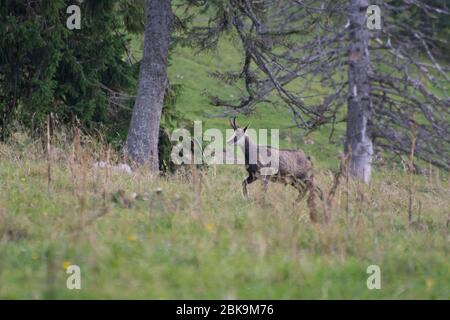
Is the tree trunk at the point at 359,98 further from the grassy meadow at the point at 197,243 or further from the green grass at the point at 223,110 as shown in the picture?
the grassy meadow at the point at 197,243

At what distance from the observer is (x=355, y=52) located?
18.6m

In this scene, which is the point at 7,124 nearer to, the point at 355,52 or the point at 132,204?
the point at 132,204

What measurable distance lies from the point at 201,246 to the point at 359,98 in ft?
42.5

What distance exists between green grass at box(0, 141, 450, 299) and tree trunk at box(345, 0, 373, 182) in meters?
9.27

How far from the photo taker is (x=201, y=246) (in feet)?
21.7

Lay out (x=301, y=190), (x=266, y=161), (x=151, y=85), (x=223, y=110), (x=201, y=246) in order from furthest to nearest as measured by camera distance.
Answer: (x=223, y=110), (x=151, y=85), (x=266, y=161), (x=301, y=190), (x=201, y=246)

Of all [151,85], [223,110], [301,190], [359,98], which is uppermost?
[223,110]

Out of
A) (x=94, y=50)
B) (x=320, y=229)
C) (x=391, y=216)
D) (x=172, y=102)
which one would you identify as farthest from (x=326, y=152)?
(x=320, y=229)

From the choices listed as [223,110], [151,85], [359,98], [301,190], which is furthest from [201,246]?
[223,110]

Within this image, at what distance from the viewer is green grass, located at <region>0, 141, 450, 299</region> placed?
582cm

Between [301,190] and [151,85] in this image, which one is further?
[151,85]

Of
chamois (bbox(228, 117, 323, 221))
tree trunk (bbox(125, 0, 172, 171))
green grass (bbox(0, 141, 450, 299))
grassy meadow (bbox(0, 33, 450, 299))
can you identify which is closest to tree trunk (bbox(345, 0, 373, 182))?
tree trunk (bbox(125, 0, 172, 171))

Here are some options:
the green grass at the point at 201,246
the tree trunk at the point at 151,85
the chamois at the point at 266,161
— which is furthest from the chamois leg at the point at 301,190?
the tree trunk at the point at 151,85

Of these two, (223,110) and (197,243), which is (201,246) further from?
(223,110)
